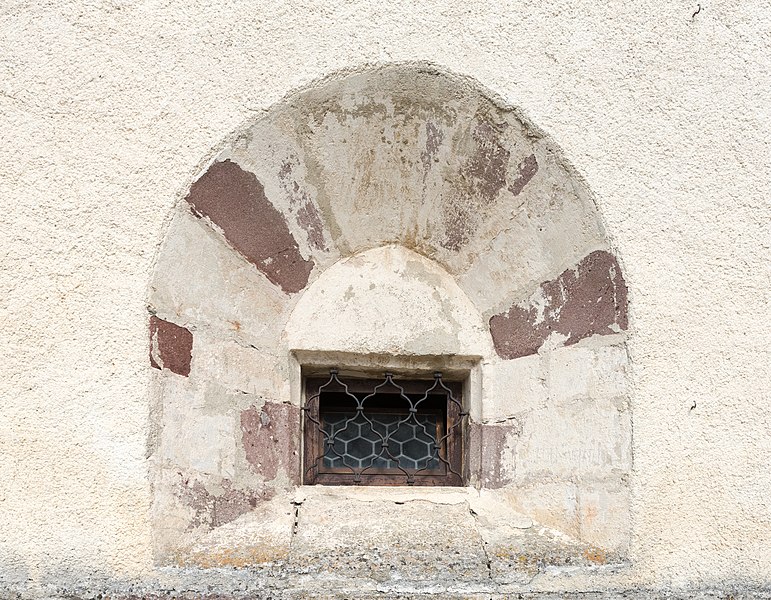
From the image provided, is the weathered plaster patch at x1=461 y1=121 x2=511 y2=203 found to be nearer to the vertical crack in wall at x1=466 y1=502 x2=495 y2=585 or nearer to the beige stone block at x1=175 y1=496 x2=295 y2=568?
the vertical crack in wall at x1=466 y1=502 x2=495 y2=585

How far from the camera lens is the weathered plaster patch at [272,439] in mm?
1912

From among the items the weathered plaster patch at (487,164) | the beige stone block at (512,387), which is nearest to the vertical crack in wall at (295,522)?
the beige stone block at (512,387)

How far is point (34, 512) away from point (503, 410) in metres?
0.99

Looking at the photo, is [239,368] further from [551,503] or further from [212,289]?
[551,503]

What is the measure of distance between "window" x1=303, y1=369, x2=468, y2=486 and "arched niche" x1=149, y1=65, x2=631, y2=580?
72 millimetres

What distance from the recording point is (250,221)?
6.26ft

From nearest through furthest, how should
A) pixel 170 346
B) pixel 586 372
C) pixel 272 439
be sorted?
pixel 170 346, pixel 586 372, pixel 272 439

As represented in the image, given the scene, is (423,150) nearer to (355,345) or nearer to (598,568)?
(355,345)

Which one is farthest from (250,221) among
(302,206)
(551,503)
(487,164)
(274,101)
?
(551,503)

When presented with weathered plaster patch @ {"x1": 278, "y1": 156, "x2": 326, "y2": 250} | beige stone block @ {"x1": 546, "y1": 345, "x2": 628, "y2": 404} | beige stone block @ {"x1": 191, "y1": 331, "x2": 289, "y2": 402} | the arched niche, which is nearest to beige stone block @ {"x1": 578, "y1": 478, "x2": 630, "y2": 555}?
the arched niche

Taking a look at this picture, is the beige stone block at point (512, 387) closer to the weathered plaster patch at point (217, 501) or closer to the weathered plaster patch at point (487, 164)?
the weathered plaster patch at point (487, 164)

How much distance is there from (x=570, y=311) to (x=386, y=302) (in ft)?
1.39

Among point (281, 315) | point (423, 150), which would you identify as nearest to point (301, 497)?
point (281, 315)

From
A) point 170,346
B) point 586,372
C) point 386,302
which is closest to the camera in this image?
point 170,346
